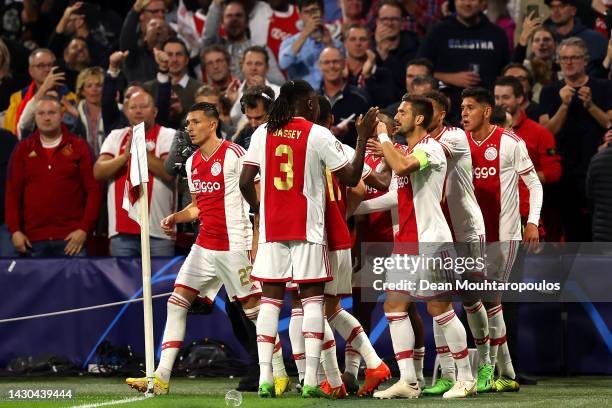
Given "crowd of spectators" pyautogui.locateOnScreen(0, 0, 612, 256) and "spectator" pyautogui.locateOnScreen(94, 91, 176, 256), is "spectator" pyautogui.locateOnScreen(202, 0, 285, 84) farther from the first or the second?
"spectator" pyautogui.locateOnScreen(94, 91, 176, 256)

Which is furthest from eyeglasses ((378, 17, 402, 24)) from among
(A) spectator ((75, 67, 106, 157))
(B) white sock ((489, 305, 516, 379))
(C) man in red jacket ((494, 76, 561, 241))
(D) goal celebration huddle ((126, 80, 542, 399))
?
(B) white sock ((489, 305, 516, 379))

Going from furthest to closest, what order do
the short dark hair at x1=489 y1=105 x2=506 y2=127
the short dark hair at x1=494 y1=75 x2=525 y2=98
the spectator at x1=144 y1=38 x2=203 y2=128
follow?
the spectator at x1=144 y1=38 x2=203 y2=128
the short dark hair at x1=494 y1=75 x2=525 y2=98
the short dark hair at x1=489 y1=105 x2=506 y2=127

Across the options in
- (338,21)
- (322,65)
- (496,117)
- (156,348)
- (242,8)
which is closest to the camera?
(496,117)

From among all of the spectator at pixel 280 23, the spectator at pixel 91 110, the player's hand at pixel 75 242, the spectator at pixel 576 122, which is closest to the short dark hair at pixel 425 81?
the spectator at pixel 576 122

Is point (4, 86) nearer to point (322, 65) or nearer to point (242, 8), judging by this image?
point (242, 8)

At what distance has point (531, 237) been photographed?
10.3m

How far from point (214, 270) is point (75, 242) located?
3.35 metres

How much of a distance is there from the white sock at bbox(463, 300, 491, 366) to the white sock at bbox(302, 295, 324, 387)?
1.54 m

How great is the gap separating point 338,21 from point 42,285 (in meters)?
5.75

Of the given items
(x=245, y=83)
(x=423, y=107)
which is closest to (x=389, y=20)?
(x=245, y=83)

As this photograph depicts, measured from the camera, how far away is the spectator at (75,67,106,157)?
559 inches

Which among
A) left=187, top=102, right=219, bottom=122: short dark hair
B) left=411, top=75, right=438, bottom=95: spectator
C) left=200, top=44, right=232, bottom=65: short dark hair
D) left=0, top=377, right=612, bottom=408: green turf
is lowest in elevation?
left=0, top=377, right=612, bottom=408: green turf

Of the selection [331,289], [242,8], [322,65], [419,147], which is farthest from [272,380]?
[242,8]

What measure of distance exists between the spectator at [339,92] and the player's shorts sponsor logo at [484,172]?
3006mm
